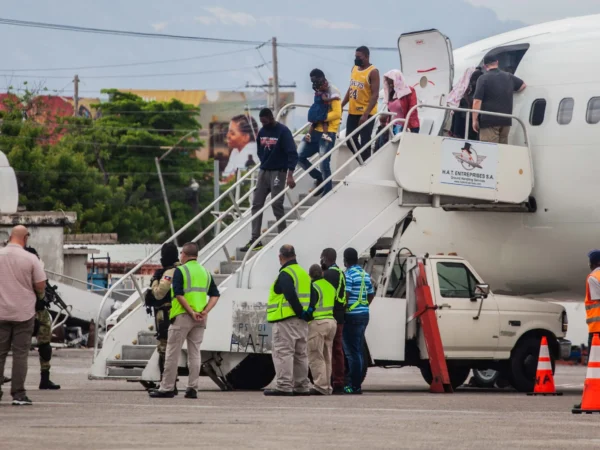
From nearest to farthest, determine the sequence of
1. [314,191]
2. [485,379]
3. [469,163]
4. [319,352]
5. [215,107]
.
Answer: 1. [319,352]
2. [314,191]
3. [469,163]
4. [485,379]
5. [215,107]

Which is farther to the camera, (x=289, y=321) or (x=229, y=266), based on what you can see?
(x=229, y=266)

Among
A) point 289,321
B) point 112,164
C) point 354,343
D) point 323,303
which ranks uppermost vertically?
point 112,164

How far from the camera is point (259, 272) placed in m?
18.5

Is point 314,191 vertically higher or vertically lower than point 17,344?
higher

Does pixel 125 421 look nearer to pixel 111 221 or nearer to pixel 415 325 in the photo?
pixel 415 325

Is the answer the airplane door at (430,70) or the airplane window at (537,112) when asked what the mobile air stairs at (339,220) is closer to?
the airplane window at (537,112)

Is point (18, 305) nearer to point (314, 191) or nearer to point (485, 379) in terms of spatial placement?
point (314, 191)

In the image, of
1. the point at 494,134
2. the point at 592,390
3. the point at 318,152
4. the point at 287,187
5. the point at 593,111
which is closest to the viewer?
the point at 592,390

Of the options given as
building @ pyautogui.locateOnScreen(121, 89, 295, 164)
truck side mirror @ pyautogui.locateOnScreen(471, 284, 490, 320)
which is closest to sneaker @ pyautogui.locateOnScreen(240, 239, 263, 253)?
truck side mirror @ pyautogui.locateOnScreen(471, 284, 490, 320)

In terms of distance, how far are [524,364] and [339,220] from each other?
3453mm

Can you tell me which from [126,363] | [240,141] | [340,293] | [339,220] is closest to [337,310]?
[340,293]

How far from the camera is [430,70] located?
21000 mm

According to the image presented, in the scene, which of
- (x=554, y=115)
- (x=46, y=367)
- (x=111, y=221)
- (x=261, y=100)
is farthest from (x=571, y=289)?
(x=261, y=100)

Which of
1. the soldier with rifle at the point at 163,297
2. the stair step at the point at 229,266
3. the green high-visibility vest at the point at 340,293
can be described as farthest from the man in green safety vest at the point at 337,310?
the soldier with rifle at the point at 163,297
